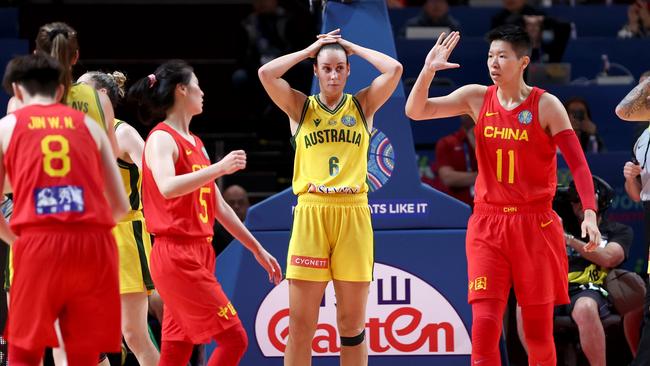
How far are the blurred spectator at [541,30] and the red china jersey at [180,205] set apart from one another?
19.1ft

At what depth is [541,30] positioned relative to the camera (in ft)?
37.1

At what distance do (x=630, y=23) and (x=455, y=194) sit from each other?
3.67m

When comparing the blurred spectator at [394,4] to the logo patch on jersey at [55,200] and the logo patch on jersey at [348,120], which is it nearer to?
the logo patch on jersey at [348,120]

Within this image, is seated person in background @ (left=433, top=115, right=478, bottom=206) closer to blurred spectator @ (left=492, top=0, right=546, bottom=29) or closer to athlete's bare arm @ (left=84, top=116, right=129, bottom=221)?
blurred spectator @ (left=492, top=0, right=546, bottom=29)

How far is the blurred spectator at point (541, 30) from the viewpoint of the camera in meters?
11.2


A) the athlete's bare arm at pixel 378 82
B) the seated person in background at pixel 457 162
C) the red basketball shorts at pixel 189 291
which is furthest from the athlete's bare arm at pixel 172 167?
the seated person in background at pixel 457 162

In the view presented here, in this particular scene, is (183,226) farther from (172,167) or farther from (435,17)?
(435,17)

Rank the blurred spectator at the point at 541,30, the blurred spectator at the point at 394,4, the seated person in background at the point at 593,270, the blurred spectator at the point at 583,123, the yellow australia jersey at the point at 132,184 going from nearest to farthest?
1. the yellow australia jersey at the point at 132,184
2. the seated person in background at the point at 593,270
3. the blurred spectator at the point at 583,123
4. the blurred spectator at the point at 541,30
5. the blurred spectator at the point at 394,4

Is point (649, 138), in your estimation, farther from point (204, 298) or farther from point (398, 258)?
point (204, 298)

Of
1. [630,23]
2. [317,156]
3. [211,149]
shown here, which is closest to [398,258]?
[317,156]

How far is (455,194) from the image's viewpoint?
9516mm

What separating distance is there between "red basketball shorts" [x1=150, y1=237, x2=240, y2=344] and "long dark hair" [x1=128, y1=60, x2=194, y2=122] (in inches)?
29.0

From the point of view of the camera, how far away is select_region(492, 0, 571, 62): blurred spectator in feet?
36.7

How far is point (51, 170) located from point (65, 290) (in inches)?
20.4
